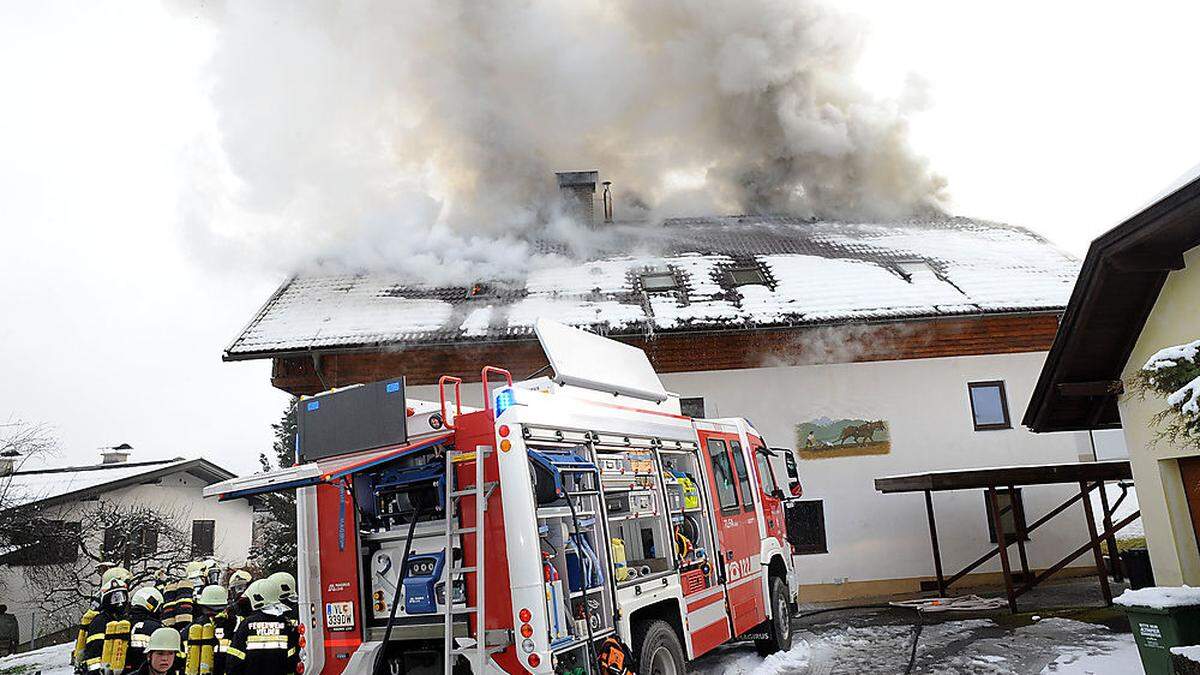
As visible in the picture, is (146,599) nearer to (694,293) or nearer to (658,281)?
(694,293)

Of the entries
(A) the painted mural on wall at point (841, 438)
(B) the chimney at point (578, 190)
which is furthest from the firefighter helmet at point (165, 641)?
(B) the chimney at point (578, 190)

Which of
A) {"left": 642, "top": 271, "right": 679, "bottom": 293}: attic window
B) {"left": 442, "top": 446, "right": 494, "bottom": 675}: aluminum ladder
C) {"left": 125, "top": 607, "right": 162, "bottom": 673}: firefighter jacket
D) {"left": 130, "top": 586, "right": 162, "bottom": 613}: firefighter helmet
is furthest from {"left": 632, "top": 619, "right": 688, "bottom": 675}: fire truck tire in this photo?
{"left": 642, "top": 271, "right": 679, "bottom": 293}: attic window

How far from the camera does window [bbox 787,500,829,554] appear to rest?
13.8 meters

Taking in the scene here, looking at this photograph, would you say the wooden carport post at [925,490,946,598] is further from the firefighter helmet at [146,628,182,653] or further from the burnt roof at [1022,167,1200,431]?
the firefighter helmet at [146,628,182,653]

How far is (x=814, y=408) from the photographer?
1418 cm

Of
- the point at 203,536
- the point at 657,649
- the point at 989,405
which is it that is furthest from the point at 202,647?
the point at 203,536

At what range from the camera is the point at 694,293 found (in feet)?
49.6

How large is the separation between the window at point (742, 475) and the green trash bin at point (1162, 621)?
3463 mm

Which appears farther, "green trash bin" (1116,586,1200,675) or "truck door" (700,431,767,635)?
"truck door" (700,431,767,635)

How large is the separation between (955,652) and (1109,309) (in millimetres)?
3841

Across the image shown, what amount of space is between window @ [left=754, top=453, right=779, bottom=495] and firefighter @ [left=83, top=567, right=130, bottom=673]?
6546 millimetres

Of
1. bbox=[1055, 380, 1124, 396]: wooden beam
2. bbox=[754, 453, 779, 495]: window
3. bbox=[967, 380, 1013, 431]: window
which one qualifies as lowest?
bbox=[754, 453, 779, 495]: window

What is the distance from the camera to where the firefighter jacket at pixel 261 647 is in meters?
5.86

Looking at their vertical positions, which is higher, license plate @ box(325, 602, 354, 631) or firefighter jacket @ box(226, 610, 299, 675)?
license plate @ box(325, 602, 354, 631)
